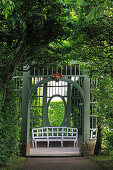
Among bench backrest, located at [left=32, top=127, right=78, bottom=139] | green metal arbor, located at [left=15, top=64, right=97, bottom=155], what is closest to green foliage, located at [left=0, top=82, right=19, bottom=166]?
green metal arbor, located at [left=15, top=64, right=97, bottom=155]

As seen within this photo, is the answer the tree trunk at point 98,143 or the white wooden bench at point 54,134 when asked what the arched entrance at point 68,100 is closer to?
the white wooden bench at point 54,134

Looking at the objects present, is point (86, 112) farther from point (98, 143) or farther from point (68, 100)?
point (68, 100)

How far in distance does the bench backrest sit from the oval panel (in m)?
0.39

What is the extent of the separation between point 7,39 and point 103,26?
7.94ft

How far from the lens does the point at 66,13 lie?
6.61 meters

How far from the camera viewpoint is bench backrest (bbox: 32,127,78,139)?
1288cm

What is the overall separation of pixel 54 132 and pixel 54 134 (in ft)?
2.01

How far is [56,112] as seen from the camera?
1421 centimetres

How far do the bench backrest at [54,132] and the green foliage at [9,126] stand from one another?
477 cm

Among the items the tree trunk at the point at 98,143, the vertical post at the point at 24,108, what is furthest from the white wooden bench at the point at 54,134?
the tree trunk at the point at 98,143

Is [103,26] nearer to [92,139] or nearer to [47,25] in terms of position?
[47,25]

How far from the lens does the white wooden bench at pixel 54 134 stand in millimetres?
12648

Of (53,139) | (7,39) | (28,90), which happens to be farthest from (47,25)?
(53,139)

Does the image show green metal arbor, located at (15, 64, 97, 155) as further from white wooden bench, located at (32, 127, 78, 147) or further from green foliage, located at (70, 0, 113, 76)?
green foliage, located at (70, 0, 113, 76)
